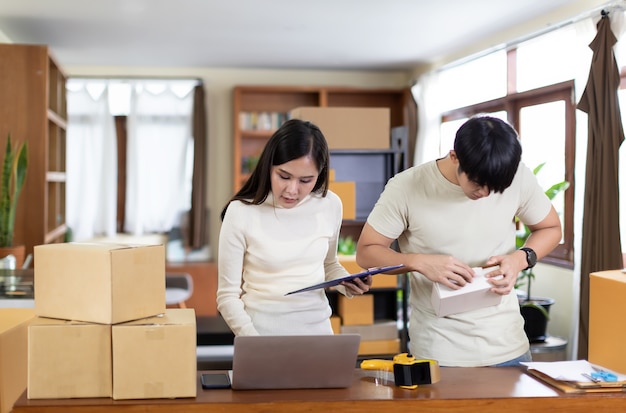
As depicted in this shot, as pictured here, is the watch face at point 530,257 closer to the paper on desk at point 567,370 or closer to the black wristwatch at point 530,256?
the black wristwatch at point 530,256

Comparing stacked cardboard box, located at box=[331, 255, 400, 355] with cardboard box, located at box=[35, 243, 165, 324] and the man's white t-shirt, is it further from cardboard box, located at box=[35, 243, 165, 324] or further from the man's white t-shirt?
cardboard box, located at box=[35, 243, 165, 324]

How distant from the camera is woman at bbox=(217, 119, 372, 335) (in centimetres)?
197

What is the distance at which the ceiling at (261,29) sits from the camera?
497 cm

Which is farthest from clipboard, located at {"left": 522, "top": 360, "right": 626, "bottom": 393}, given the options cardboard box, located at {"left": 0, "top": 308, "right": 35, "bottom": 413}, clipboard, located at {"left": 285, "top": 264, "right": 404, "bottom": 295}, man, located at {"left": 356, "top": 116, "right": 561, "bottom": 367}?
cardboard box, located at {"left": 0, "top": 308, "right": 35, "bottom": 413}

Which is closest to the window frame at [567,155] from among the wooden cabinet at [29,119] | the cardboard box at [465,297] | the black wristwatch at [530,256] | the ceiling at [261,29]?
the ceiling at [261,29]

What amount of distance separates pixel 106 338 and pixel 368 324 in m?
2.84

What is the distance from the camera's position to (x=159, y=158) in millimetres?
7738

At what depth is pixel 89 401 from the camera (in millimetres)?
1644

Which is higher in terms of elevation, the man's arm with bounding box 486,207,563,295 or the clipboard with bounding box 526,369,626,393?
the man's arm with bounding box 486,207,563,295

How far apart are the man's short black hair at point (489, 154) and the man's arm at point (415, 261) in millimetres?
241

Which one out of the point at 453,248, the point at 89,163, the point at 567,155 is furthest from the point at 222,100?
the point at 453,248

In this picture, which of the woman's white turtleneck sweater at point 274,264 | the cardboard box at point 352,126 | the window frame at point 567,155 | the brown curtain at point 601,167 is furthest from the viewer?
the window frame at point 567,155

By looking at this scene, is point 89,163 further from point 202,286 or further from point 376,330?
point 376,330

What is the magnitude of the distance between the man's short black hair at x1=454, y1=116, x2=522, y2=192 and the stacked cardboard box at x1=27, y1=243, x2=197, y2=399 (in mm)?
736
